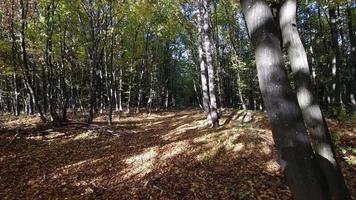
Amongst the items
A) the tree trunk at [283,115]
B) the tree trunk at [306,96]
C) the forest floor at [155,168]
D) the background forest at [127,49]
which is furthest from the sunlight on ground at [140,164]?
the background forest at [127,49]

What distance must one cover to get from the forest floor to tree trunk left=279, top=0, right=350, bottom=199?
2.48 m

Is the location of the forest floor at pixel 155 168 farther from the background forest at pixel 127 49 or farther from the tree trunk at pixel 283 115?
the background forest at pixel 127 49

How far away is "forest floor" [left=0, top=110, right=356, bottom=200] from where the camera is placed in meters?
6.86

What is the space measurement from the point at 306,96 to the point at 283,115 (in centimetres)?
172

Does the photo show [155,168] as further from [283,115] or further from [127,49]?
[127,49]

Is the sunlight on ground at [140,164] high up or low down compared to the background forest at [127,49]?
down

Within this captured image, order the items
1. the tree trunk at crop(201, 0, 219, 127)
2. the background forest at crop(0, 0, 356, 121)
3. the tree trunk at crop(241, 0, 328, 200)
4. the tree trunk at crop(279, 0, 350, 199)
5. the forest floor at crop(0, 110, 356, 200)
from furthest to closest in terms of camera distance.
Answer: the background forest at crop(0, 0, 356, 121) < the tree trunk at crop(201, 0, 219, 127) < the forest floor at crop(0, 110, 356, 200) < the tree trunk at crop(279, 0, 350, 199) < the tree trunk at crop(241, 0, 328, 200)

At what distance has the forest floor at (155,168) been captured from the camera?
6863 millimetres

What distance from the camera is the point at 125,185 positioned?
769 cm

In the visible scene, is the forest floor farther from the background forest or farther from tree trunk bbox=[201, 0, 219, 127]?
the background forest

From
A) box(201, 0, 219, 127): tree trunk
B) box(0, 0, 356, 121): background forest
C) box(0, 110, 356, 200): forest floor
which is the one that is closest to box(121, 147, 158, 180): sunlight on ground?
box(0, 110, 356, 200): forest floor

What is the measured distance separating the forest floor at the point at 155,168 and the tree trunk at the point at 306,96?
2475mm

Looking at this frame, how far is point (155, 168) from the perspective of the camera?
27.8ft

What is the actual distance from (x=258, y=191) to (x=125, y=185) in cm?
348
